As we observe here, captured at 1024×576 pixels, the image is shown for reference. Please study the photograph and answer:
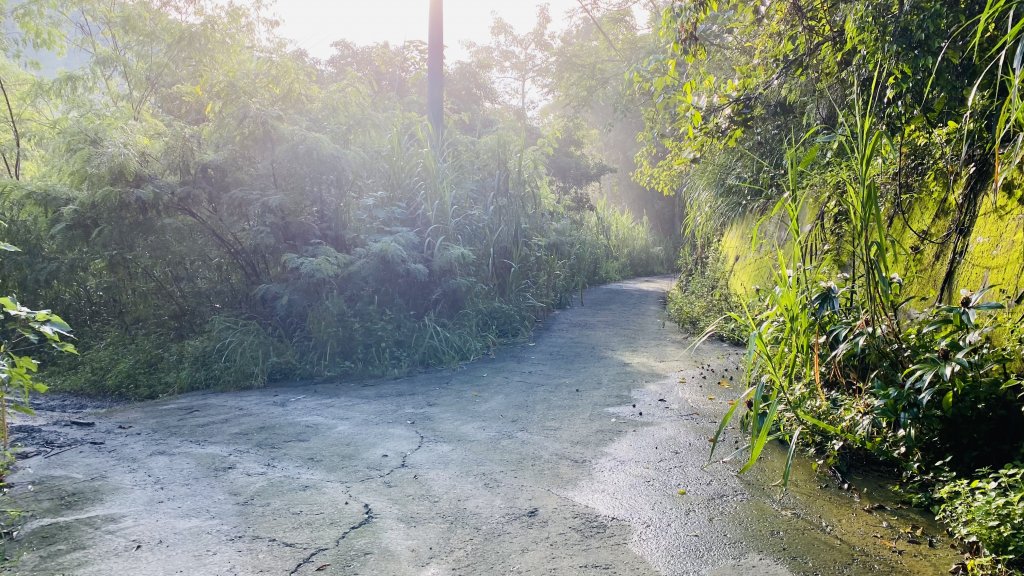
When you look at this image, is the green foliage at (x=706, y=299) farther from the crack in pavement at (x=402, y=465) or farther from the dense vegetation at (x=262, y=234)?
the crack in pavement at (x=402, y=465)

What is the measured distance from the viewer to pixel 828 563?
7.31ft

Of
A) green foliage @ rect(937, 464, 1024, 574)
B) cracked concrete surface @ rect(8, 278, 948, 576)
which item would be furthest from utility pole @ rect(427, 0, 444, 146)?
green foliage @ rect(937, 464, 1024, 574)

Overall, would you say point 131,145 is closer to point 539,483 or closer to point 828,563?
point 539,483

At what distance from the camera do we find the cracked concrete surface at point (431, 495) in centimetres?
229

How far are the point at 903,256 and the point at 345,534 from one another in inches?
137

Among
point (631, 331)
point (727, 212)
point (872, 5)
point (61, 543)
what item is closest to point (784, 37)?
point (872, 5)

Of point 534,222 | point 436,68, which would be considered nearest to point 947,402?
point 534,222

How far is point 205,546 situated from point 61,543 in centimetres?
55

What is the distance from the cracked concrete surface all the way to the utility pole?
175 inches

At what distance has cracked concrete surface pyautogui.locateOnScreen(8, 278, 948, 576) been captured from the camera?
7.50 ft

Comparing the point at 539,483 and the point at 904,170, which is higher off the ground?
the point at 904,170

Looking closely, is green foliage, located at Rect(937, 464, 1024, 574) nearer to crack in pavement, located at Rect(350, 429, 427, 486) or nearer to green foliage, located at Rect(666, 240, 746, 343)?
crack in pavement, located at Rect(350, 429, 427, 486)

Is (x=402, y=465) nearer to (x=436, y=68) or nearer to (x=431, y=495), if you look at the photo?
(x=431, y=495)

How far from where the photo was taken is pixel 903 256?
12.5 feet
